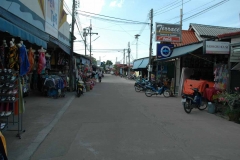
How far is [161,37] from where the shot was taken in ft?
60.3

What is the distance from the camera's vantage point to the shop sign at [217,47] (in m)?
10.1

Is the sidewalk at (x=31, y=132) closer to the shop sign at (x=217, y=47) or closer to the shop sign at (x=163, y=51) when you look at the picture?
the shop sign at (x=217, y=47)

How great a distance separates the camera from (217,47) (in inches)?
399

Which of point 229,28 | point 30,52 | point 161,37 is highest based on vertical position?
point 229,28

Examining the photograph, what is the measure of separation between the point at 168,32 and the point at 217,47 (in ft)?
29.2

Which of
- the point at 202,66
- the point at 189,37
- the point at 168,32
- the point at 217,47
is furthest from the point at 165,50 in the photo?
the point at 189,37

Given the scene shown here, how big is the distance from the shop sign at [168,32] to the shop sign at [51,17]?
8.66 m

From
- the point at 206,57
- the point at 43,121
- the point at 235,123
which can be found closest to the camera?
the point at 43,121

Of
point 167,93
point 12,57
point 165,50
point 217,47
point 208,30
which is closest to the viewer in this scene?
point 12,57

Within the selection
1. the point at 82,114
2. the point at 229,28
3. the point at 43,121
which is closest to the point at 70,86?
the point at 82,114

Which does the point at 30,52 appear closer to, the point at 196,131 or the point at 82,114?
the point at 82,114

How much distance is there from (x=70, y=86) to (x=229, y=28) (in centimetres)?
1963

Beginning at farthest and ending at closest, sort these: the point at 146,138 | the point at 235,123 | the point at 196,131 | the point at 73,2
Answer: the point at 73,2 → the point at 235,123 → the point at 196,131 → the point at 146,138

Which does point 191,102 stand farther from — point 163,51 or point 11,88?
point 163,51
